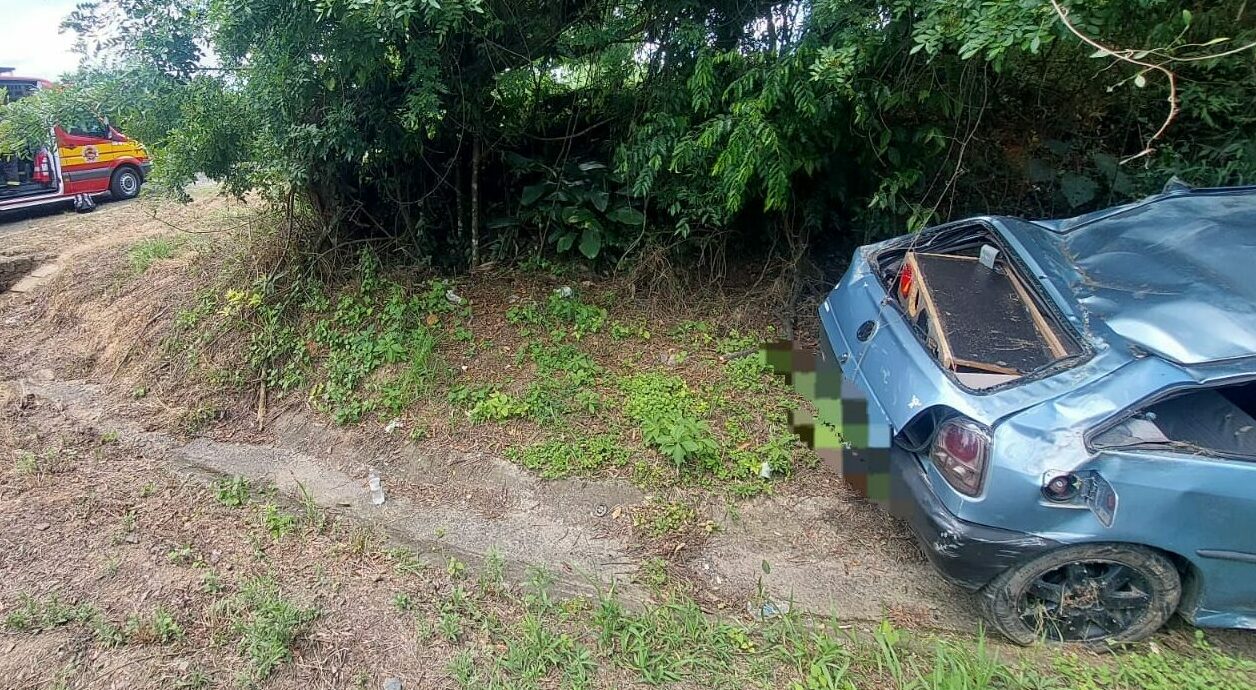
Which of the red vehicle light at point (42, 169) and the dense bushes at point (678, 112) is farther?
the red vehicle light at point (42, 169)

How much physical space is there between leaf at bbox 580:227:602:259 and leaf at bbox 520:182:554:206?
51 cm

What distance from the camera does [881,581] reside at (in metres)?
3.05

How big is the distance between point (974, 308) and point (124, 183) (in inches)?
471

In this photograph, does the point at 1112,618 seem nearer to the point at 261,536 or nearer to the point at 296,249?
the point at 261,536

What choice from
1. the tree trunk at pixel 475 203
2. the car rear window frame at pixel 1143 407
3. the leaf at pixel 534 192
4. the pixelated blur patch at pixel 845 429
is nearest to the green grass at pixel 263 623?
the pixelated blur patch at pixel 845 429

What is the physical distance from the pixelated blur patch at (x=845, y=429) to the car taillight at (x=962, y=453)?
26cm

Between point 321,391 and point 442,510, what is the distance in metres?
1.52

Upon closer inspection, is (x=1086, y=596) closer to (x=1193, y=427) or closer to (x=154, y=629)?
(x=1193, y=427)

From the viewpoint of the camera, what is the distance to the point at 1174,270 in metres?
2.72

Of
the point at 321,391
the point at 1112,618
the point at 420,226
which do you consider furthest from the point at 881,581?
the point at 420,226

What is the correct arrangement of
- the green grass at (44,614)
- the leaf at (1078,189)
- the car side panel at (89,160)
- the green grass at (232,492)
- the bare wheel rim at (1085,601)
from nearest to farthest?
the bare wheel rim at (1085,601)
the green grass at (44,614)
the green grass at (232,492)
the leaf at (1078,189)
the car side panel at (89,160)

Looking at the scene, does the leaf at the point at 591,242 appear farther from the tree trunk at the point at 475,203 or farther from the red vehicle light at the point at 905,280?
the red vehicle light at the point at 905,280

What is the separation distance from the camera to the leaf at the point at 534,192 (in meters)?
5.52

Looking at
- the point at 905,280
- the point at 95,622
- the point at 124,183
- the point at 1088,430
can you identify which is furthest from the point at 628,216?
the point at 124,183
